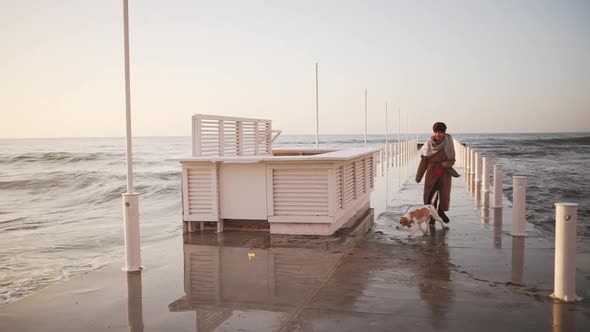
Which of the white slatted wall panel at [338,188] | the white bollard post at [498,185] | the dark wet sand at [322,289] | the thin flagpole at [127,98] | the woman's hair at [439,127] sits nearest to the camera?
the dark wet sand at [322,289]

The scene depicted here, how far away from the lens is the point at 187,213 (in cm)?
943

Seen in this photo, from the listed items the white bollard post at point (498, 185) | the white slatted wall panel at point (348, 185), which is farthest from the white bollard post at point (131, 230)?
the white bollard post at point (498, 185)

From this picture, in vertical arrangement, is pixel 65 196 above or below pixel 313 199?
below

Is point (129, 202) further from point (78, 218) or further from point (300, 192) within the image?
point (78, 218)

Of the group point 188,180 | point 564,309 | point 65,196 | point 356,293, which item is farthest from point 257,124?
point 65,196

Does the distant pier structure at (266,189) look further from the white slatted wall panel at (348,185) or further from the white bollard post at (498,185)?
the white bollard post at (498,185)

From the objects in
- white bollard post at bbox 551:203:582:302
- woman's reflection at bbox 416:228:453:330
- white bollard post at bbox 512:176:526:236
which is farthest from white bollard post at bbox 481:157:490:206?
white bollard post at bbox 551:203:582:302

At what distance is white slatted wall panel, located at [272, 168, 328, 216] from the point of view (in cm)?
874

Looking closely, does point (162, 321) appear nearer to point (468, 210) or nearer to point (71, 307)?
point (71, 307)

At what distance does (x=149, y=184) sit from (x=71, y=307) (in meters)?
26.0

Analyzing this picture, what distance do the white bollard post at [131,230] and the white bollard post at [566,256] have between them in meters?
4.68

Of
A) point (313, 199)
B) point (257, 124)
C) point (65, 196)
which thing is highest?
point (257, 124)

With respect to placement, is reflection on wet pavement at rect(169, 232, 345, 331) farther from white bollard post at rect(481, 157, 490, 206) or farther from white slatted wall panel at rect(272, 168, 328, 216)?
white bollard post at rect(481, 157, 490, 206)

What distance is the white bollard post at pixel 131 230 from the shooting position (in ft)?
21.8
